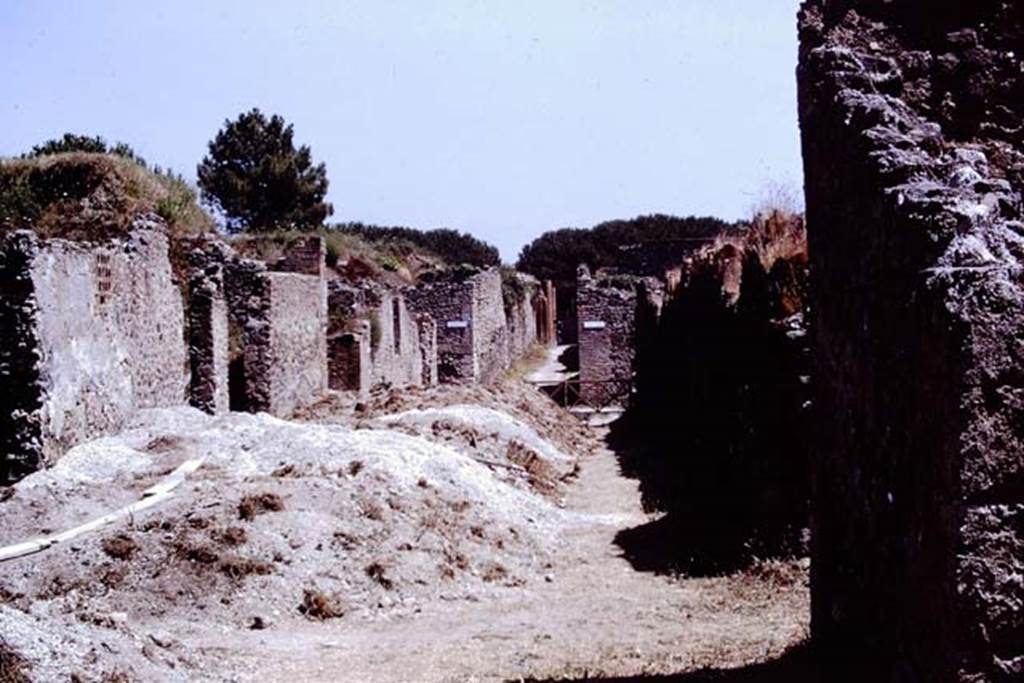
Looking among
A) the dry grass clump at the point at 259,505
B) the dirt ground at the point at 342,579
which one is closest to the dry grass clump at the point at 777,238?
the dirt ground at the point at 342,579

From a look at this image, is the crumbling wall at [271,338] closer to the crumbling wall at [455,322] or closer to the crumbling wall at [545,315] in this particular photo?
the crumbling wall at [455,322]

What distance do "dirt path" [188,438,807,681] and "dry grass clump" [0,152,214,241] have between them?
17.3 metres

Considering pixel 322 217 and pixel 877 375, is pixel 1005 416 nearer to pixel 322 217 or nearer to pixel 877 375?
pixel 877 375

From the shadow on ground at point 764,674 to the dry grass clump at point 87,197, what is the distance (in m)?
20.9

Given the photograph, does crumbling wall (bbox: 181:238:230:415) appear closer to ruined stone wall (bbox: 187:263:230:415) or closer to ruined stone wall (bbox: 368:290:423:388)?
ruined stone wall (bbox: 187:263:230:415)

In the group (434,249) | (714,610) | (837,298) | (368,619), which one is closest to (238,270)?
(368,619)

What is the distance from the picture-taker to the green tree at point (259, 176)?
6097 cm

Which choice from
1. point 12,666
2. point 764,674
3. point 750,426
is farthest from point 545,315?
point 12,666

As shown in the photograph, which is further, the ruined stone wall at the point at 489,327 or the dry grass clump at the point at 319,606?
the ruined stone wall at the point at 489,327

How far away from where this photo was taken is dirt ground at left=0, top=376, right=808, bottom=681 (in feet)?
28.6

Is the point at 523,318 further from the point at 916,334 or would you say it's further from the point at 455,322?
the point at 916,334

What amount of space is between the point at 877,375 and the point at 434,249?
237ft

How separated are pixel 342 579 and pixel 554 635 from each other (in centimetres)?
269

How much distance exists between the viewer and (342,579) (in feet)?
39.1
